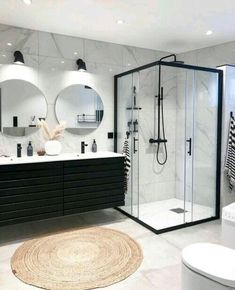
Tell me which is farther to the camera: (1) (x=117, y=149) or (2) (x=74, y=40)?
(1) (x=117, y=149)

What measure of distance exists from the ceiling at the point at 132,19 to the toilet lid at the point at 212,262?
2.26 m

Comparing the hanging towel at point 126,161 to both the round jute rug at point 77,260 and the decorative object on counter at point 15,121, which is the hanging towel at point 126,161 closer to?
the round jute rug at point 77,260

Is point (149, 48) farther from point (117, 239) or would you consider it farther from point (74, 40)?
point (117, 239)

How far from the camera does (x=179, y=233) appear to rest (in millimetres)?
3189

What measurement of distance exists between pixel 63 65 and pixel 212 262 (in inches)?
118

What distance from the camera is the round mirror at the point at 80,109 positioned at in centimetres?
362

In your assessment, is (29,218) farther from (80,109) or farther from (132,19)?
(132,19)

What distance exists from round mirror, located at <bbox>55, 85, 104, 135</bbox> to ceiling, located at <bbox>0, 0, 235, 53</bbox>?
2.53ft

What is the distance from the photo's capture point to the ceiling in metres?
2.68

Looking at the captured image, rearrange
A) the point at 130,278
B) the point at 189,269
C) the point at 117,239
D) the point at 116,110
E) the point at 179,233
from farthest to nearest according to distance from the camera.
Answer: the point at 116,110 → the point at 179,233 → the point at 117,239 → the point at 130,278 → the point at 189,269

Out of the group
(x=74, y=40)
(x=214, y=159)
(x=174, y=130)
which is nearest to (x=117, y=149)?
(x=174, y=130)

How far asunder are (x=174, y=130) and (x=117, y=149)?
3.38 ft

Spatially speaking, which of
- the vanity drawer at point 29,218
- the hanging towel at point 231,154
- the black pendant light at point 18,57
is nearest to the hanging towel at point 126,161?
the vanity drawer at point 29,218

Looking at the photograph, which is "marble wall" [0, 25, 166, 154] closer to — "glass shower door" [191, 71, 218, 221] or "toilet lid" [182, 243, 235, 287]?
"glass shower door" [191, 71, 218, 221]
